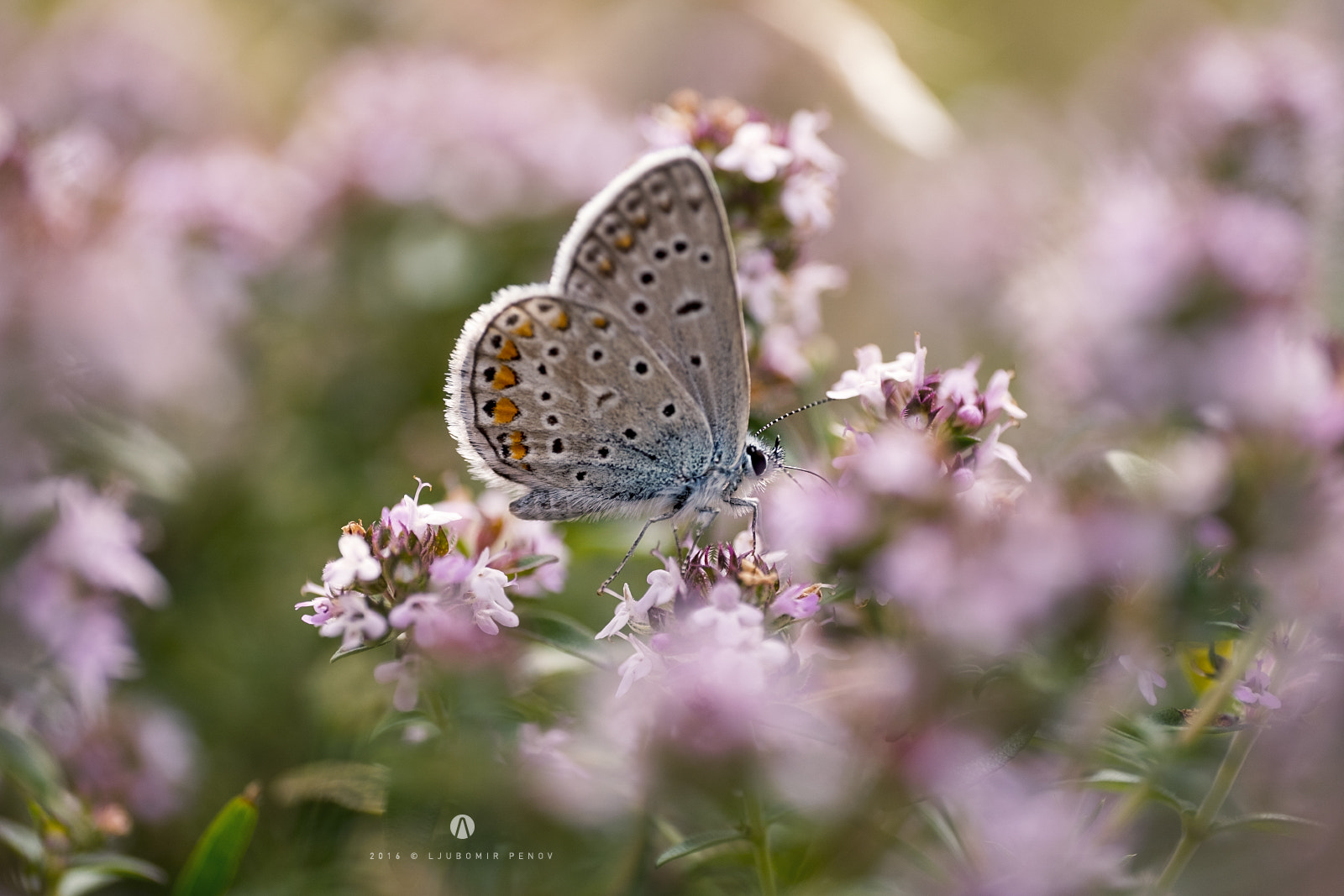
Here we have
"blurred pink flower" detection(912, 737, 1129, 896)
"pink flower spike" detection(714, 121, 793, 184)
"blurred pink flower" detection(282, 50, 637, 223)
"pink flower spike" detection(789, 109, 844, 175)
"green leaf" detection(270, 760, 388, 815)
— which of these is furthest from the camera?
"blurred pink flower" detection(282, 50, 637, 223)

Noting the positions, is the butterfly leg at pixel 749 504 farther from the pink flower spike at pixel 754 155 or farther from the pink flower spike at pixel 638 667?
the pink flower spike at pixel 754 155

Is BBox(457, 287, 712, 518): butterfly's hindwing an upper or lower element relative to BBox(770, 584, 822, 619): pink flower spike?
upper

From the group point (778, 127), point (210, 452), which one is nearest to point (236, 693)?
point (210, 452)

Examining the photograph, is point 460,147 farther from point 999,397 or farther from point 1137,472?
point 1137,472

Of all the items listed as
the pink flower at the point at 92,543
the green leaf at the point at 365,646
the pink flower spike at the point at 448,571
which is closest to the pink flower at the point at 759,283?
the pink flower spike at the point at 448,571

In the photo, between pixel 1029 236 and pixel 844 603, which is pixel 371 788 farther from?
pixel 1029 236

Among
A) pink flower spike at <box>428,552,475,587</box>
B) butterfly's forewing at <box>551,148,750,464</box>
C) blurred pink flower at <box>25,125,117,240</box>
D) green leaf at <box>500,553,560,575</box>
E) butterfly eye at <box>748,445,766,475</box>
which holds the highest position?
blurred pink flower at <box>25,125,117,240</box>

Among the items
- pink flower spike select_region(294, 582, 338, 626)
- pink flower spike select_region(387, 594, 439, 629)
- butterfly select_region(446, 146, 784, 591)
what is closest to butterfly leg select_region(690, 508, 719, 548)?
butterfly select_region(446, 146, 784, 591)

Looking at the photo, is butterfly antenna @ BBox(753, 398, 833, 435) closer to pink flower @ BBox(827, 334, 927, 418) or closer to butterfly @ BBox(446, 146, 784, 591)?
butterfly @ BBox(446, 146, 784, 591)
